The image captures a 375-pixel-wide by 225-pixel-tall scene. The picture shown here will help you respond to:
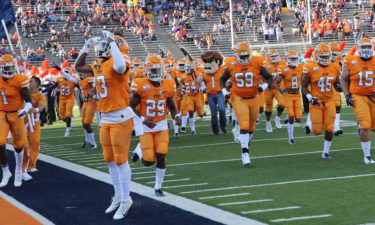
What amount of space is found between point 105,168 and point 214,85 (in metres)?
5.11

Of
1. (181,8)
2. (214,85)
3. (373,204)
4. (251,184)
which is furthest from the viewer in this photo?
(181,8)

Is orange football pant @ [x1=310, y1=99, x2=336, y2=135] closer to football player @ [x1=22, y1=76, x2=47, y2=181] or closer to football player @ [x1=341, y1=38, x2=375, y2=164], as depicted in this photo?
football player @ [x1=341, y1=38, x2=375, y2=164]

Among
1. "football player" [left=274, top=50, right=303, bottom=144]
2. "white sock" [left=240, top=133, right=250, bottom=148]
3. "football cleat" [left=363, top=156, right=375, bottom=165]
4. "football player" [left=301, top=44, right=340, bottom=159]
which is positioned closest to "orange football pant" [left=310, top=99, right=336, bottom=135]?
"football player" [left=301, top=44, right=340, bottom=159]

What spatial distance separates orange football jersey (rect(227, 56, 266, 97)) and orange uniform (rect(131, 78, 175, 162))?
224 cm

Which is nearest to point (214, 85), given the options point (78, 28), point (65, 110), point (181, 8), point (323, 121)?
point (65, 110)

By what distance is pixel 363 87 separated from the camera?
399 inches

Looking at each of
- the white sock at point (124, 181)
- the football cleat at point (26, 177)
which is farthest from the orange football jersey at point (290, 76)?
the white sock at point (124, 181)

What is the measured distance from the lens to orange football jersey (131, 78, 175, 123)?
330 inches

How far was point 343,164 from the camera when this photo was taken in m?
10.1

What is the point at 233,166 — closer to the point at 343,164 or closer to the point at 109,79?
the point at 343,164

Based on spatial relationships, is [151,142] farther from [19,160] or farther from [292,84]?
[292,84]

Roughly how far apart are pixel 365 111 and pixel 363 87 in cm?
37

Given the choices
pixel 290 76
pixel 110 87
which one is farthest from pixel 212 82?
pixel 110 87

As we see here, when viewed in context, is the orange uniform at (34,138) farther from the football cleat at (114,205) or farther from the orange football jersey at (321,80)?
the orange football jersey at (321,80)
